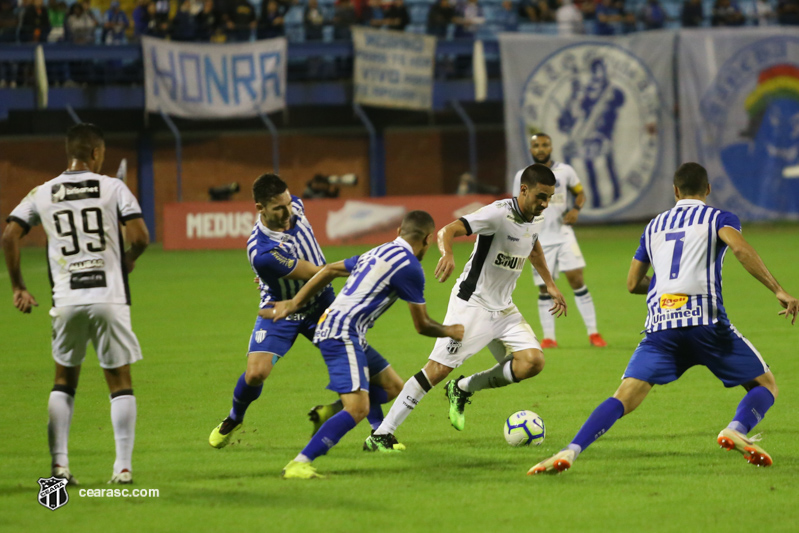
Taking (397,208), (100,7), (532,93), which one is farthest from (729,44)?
(100,7)

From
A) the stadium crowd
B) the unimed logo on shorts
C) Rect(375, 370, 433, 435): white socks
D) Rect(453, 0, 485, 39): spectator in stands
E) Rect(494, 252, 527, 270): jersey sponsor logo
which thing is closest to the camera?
the unimed logo on shorts

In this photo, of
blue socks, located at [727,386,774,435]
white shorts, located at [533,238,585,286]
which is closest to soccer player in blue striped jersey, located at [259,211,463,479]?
blue socks, located at [727,386,774,435]

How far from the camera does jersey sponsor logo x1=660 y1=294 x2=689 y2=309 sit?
606 cm

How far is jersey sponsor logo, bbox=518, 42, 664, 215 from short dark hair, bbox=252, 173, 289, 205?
21.3 metres

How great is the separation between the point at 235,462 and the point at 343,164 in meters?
23.9

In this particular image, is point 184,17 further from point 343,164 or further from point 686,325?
point 686,325

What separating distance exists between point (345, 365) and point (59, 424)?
1642 millimetres

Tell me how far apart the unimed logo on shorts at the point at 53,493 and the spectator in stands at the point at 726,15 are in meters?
26.3

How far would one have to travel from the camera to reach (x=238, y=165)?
2984 centimetres

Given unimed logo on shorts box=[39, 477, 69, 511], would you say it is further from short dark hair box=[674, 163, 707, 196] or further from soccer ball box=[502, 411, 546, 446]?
short dark hair box=[674, 163, 707, 196]

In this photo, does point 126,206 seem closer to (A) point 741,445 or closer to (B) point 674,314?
(B) point 674,314

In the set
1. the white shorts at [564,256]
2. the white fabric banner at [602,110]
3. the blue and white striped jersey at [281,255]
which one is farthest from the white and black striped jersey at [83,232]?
the white fabric banner at [602,110]

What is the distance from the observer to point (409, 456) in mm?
6637

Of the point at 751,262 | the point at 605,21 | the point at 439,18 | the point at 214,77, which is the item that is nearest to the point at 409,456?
the point at 751,262
